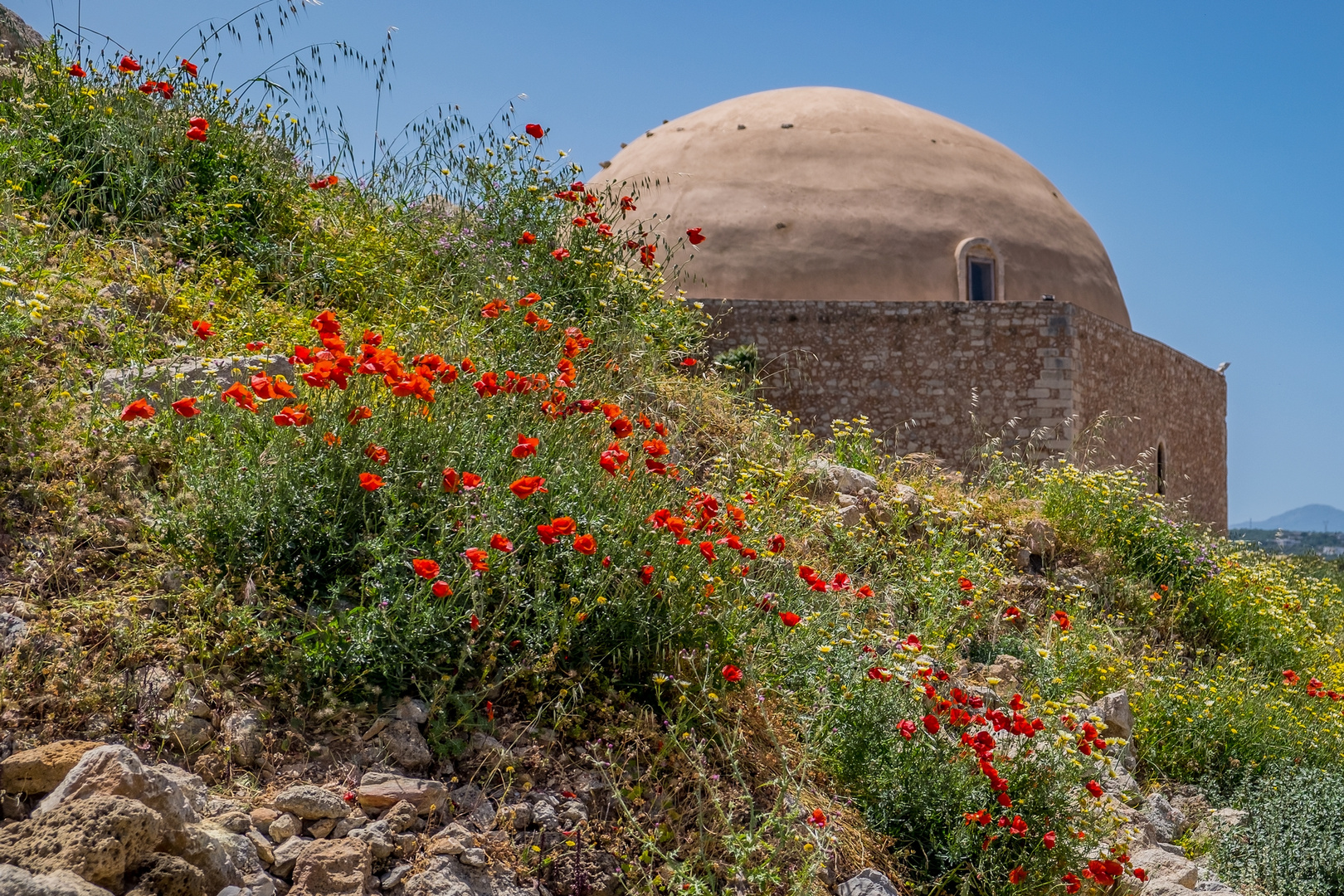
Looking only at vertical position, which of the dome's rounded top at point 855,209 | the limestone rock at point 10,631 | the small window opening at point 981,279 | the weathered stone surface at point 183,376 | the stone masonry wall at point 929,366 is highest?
the dome's rounded top at point 855,209

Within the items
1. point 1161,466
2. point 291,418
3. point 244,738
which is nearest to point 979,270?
point 1161,466

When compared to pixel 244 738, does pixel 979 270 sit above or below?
above

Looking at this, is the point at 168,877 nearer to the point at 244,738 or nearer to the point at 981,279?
the point at 244,738

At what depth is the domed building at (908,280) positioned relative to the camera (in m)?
10.8

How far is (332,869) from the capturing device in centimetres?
215

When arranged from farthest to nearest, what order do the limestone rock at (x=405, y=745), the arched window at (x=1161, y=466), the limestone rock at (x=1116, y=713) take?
the arched window at (x=1161, y=466) < the limestone rock at (x=1116, y=713) < the limestone rock at (x=405, y=745)

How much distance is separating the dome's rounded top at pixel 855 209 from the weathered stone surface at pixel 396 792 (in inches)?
352

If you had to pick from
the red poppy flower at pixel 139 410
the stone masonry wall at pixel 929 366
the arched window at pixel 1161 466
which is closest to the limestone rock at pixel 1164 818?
the red poppy flower at pixel 139 410

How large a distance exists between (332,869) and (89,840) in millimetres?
548

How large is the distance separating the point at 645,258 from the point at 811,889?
437cm

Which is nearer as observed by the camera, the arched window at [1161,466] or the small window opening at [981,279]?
the small window opening at [981,279]

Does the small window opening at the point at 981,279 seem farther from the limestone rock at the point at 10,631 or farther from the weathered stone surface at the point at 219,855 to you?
the weathered stone surface at the point at 219,855

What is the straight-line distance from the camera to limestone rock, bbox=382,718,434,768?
8.31 ft

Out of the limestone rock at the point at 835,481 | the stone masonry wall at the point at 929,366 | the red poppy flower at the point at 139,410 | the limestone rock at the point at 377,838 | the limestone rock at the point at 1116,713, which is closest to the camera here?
the limestone rock at the point at 377,838
